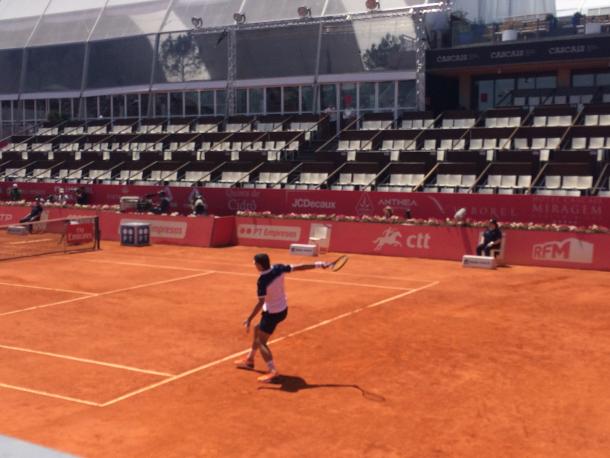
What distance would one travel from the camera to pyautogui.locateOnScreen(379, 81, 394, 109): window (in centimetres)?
4306

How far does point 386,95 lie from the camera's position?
142 feet

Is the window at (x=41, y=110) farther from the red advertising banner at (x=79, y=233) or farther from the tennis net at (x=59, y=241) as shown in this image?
the red advertising banner at (x=79, y=233)

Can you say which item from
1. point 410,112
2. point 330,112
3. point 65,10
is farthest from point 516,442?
point 65,10

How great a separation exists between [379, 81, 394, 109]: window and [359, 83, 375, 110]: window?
52 centimetres

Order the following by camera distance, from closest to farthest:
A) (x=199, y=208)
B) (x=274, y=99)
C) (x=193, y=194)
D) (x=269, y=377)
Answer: (x=269, y=377), (x=199, y=208), (x=193, y=194), (x=274, y=99)

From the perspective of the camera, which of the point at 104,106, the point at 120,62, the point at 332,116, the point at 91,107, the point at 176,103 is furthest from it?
the point at 91,107

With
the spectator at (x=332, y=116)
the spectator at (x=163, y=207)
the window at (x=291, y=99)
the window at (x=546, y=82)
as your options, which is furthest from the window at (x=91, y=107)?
the window at (x=546, y=82)

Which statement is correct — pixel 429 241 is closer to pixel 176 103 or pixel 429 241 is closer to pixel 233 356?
pixel 233 356

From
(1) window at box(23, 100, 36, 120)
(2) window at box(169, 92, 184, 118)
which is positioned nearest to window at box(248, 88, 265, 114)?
(2) window at box(169, 92, 184, 118)

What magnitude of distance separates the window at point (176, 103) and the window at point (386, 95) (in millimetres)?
14781

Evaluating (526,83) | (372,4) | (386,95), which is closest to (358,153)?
(386,95)

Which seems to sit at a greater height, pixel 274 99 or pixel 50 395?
pixel 274 99

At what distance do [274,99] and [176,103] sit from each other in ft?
25.9

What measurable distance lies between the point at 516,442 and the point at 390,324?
23.3ft
